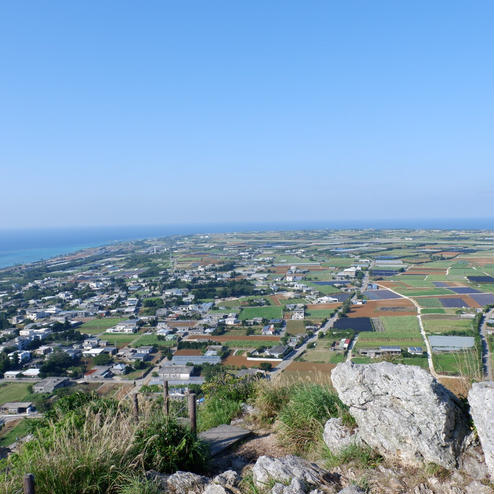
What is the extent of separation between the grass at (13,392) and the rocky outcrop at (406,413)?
64.7 feet

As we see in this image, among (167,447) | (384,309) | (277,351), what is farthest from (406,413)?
(384,309)

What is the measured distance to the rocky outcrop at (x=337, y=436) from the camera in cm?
471

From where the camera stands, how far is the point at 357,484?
399cm

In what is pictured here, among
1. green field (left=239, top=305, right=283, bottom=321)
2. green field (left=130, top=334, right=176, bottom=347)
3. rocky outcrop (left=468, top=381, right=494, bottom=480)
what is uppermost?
rocky outcrop (left=468, top=381, right=494, bottom=480)

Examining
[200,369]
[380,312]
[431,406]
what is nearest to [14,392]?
[200,369]

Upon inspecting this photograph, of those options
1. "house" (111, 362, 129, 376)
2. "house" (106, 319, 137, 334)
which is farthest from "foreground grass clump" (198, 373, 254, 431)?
"house" (106, 319, 137, 334)

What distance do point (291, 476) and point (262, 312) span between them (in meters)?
32.3

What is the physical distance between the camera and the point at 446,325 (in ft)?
86.6

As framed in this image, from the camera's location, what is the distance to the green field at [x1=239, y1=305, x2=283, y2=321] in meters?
34.3

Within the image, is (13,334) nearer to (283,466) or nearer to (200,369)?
(200,369)

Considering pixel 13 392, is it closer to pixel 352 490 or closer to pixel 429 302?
pixel 352 490

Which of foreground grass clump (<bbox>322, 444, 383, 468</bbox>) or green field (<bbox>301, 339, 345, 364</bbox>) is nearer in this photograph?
foreground grass clump (<bbox>322, 444, 383, 468</bbox>)

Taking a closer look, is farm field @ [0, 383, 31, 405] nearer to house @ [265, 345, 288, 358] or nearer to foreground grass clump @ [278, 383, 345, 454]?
house @ [265, 345, 288, 358]

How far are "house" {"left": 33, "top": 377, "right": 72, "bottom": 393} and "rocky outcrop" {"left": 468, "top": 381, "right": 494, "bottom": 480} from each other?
67.9 ft
